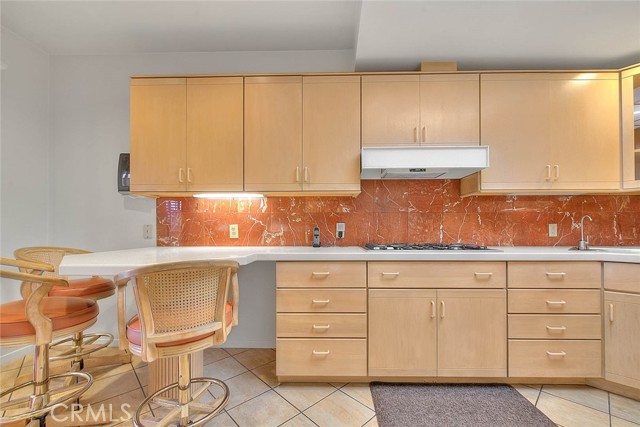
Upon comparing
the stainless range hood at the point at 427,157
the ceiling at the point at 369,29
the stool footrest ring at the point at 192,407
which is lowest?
the stool footrest ring at the point at 192,407

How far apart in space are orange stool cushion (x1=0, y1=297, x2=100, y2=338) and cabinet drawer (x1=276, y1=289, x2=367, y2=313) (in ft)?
3.48

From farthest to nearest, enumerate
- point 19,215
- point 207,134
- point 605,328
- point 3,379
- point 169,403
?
point 19,215
point 207,134
point 3,379
point 605,328
point 169,403

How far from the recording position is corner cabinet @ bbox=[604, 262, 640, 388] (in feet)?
5.27

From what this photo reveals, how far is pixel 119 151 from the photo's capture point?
2438 millimetres

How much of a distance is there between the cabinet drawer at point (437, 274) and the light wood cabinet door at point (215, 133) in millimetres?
1243

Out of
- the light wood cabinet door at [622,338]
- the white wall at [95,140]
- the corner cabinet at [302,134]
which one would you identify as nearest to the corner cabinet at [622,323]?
the light wood cabinet door at [622,338]

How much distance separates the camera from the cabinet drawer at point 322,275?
174 cm

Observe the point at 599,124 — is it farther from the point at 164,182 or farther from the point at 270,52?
the point at 164,182

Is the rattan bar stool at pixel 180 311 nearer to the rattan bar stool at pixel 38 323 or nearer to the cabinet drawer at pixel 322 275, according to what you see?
the rattan bar stool at pixel 38 323

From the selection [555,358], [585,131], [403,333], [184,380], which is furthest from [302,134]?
[555,358]

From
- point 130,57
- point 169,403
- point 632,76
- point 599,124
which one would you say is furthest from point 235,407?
point 632,76

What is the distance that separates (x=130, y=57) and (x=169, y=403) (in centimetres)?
287

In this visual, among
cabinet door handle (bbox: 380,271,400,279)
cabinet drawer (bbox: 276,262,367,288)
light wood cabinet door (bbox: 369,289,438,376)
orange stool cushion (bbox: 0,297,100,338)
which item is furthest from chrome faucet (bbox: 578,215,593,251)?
orange stool cushion (bbox: 0,297,100,338)

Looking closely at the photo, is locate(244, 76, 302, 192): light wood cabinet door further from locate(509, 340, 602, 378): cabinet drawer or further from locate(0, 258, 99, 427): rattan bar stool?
locate(509, 340, 602, 378): cabinet drawer
